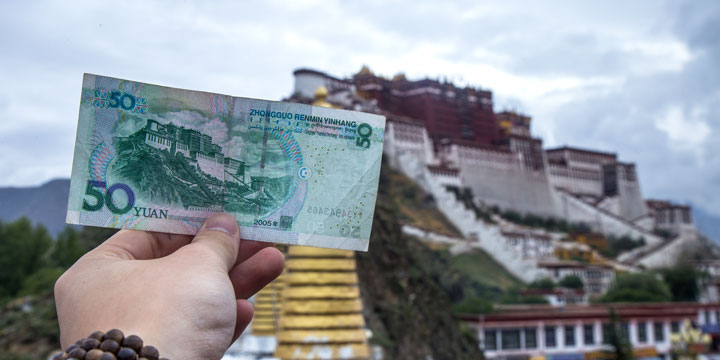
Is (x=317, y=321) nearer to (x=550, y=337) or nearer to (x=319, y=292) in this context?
(x=319, y=292)

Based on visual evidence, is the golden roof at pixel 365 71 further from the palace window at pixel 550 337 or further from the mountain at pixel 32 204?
the palace window at pixel 550 337

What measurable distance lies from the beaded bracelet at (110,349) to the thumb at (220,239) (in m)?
0.44

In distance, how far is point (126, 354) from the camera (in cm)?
166

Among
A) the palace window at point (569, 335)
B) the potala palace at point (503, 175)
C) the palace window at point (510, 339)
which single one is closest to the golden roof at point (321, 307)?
the palace window at point (510, 339)

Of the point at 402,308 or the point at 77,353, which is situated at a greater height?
the point at 77,353

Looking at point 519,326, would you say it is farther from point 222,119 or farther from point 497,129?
point 497,129

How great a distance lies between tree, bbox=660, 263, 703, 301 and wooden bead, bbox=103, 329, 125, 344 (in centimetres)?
4712

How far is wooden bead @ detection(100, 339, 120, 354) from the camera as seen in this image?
66.1 inches

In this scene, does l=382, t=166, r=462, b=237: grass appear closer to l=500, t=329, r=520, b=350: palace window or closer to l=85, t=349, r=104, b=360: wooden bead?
l=500, t=329, r=520, b=350: palace window

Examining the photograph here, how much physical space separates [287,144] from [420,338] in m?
14.7

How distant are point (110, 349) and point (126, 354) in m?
0.05

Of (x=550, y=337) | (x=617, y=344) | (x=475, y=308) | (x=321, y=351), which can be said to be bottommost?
(x=550, y=337)

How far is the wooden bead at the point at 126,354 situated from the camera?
166 centimetres

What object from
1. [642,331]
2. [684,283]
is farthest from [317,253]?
[684,283]
